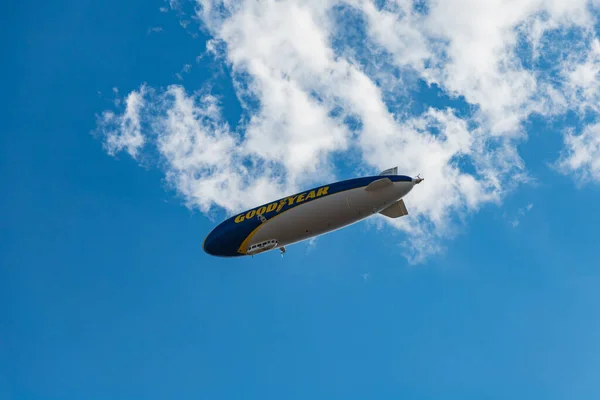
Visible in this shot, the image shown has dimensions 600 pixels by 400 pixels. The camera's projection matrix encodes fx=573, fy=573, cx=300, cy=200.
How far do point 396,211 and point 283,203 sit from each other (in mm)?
14995

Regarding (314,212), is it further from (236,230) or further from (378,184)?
(236,230)

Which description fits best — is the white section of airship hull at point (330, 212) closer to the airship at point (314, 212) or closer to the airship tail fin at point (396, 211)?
the airship at point (314, 212)

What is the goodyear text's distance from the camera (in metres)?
71.7

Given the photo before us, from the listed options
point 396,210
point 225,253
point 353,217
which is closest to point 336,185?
point 353,217

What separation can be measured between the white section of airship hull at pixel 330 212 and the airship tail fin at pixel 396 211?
306cm

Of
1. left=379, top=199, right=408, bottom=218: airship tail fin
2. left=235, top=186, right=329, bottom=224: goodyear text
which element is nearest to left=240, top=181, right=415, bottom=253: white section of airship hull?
left=235, top=186, right=329, bottom=224: goodyear text

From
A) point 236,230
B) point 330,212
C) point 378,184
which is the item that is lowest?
point 330,212

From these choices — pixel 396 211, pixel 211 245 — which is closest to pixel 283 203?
pixel 211 245

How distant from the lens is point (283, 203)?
7331 centimetres

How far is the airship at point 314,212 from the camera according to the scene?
69938 mm

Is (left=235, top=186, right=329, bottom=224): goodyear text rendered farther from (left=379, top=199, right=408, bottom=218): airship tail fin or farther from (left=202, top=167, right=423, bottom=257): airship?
(left=379, top=199, right=408, bottom=218): airship tail fin

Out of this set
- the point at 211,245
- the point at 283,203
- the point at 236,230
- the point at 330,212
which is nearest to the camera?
the point at 330,212

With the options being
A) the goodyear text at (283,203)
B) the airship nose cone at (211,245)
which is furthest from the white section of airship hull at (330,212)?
the airship nose cone at (211,245)

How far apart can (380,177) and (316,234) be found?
36.2 ft
